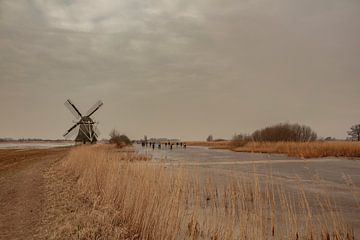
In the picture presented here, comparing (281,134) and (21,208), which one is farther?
(281,134)

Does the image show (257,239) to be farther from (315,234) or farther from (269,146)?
(269,146)

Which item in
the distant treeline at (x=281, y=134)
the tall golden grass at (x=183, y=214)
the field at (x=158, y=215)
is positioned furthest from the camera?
the distant treeline at (x=281, y=134)

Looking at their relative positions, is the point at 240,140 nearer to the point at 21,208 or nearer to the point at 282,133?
the point at 282,133

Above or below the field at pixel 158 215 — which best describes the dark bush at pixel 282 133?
above

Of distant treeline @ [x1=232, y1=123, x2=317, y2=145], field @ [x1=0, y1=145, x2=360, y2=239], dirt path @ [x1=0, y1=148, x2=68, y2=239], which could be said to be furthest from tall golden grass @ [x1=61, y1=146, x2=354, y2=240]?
distant treeline @ [x1=232, y1=123, x2=317, y2=145]

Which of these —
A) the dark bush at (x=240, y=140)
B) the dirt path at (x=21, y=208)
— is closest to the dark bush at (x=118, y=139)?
the dark bush at (x=240, y=140)

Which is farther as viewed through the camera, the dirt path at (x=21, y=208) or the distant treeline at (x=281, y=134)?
the distant treeline at (x=281, y=134)

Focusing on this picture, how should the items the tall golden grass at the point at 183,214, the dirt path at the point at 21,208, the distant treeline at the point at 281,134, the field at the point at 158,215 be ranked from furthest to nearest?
the distant treeline at the point at 281,134 → the dirt path at the point at 21,208 → the field at the point at 158,215 → the tall golden grass at the point at 183,214

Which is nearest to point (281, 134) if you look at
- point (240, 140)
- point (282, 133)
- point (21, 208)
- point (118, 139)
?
point (282, 133)

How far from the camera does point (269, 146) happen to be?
130ft

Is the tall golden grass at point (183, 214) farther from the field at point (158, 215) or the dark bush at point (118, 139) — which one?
the dark bush at point (118, 139)

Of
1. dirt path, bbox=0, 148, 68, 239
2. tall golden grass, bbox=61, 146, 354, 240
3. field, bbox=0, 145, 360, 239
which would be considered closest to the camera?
tall golden grass, bbox=61, 146, 354, 240

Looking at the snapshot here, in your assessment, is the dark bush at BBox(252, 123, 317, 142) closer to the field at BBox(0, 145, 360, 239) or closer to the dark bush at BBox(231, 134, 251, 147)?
the dark bush at BBox(231, 134, 251, 147)

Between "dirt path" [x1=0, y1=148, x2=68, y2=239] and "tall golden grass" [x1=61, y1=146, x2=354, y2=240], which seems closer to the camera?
"tall golden grass" [x1=61, y1=146, x2=354, y2=240]
